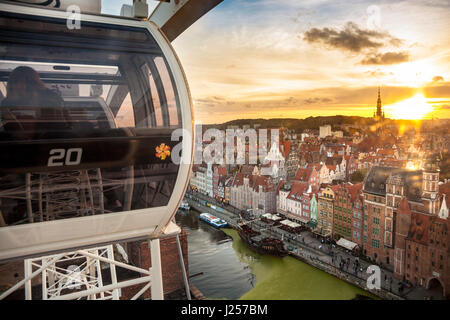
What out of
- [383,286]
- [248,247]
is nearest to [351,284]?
[383,286]

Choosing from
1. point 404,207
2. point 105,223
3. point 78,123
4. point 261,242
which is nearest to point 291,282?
point 261,242

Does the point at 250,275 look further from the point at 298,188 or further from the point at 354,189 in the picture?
the point at 354,189

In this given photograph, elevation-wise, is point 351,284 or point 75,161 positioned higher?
point 75,161

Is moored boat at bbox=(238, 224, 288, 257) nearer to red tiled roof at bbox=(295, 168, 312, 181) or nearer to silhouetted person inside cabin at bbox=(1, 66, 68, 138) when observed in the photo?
red tiled roof at bbox=(295, 168, 312, 181)

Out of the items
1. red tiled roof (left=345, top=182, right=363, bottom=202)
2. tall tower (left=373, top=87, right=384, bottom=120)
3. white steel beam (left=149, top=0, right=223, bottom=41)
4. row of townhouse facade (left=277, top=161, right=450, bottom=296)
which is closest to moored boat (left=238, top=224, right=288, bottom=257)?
row of townhouse facade (left=277, top=161, right=450, bottom=296)

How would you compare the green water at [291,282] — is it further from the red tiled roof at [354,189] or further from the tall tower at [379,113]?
the tall tower at [379,113]

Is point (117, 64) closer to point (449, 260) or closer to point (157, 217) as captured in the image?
point (157, 217)
